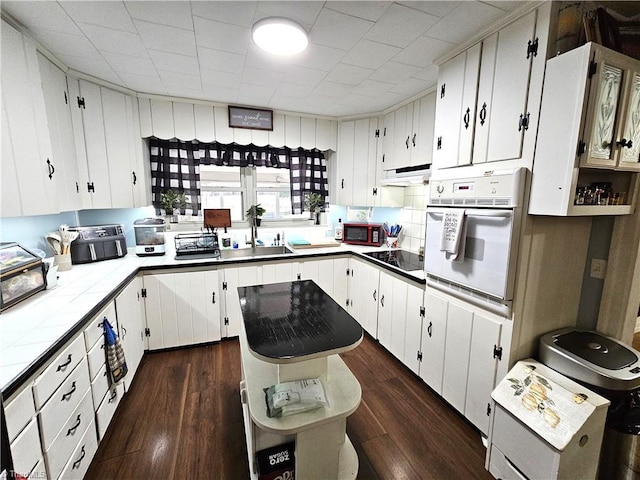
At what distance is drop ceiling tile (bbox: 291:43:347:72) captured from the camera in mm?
1845

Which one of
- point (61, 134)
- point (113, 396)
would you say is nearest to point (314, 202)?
point (61, 134)

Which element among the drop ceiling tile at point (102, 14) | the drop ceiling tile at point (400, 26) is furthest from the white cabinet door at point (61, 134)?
the drop ceiling tile at point (400, 26)

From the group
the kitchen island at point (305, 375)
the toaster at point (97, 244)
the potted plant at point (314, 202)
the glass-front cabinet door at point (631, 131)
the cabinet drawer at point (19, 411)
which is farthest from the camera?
the potted plant at point (314, 202)

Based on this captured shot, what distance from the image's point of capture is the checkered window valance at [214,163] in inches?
119

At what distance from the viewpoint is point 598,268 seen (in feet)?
5.34

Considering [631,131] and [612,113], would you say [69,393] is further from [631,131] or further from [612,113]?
[631,131]

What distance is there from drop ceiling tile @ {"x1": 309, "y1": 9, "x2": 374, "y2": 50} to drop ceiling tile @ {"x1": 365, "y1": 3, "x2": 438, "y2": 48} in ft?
0.25

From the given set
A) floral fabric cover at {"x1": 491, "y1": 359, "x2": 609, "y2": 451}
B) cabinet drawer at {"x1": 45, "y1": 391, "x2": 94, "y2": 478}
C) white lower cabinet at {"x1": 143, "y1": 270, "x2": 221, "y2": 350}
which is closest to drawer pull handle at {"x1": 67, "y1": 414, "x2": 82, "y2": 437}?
cabinet drawer at {"x1": 45, "y1": 391, "x2": 94, "y2": 478}

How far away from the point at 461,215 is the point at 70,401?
2248mm

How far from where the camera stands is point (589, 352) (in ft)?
4.70

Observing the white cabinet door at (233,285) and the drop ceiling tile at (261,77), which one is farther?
the white cabinet door at (233,285)

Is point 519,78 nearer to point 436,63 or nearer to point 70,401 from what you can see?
point 436,63

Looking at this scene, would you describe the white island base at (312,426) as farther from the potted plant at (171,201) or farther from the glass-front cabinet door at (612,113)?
the potted plant at (171,201)

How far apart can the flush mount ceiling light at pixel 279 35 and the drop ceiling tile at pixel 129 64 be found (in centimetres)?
96
